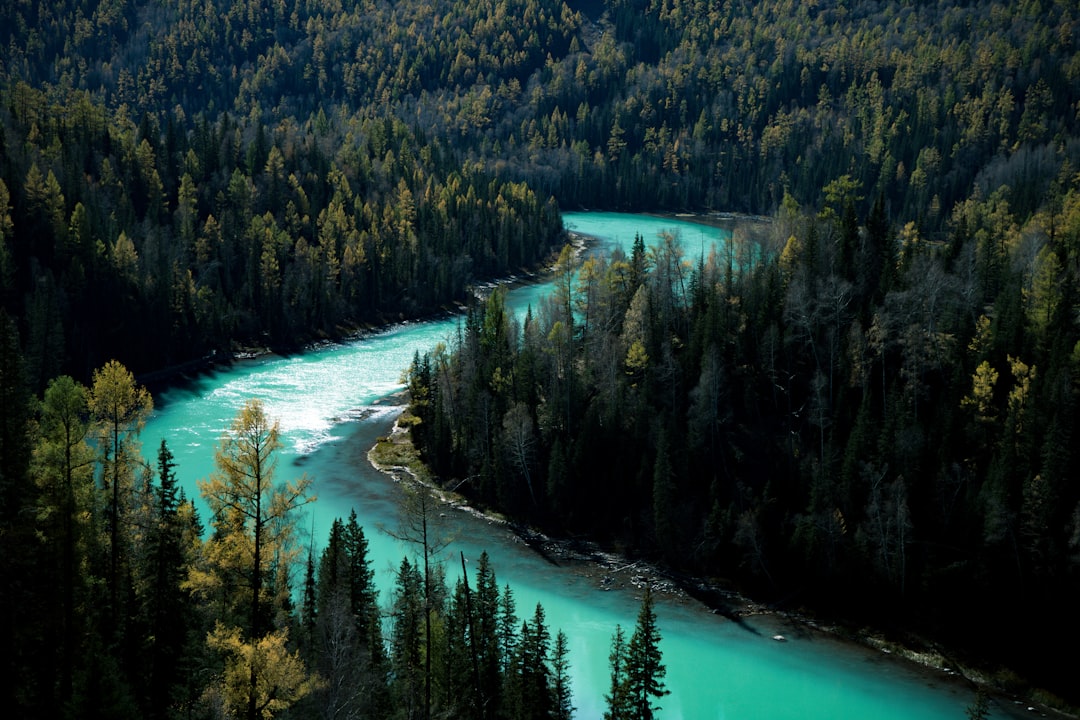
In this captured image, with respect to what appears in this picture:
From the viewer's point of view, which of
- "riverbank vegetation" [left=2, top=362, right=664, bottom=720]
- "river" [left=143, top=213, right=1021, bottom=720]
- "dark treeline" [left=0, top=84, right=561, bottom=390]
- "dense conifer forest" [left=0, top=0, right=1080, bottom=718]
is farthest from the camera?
"dark treeline" [left=0, top=84, right=561, bottom=390]

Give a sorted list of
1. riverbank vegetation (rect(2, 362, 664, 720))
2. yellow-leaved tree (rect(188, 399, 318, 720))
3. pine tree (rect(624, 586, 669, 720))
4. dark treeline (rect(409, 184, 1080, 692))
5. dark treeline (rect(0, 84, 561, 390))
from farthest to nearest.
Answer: dark treeline (rect(0, 84, 561, 390)) < dark treeline (rect(409, 184, 1080, 692)) < pine tree (rect(624, 586, 669, 720)) < riverbank vegetation (rect(2, 362, 664, 720)) < yellow-leaved tree (rect(188, 399, 318, 720))

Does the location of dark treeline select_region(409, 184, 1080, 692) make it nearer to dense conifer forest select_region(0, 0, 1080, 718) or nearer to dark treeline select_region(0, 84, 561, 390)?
dense conifer forest select_region(0, 0, 1080, 718)

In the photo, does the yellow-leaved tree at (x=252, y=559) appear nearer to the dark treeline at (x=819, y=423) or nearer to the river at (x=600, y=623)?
the river at (x=600, y=623)

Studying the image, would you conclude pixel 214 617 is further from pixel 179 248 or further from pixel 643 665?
pixel 179 248

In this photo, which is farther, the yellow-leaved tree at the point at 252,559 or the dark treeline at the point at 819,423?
the dark treeline at the point at 819,423

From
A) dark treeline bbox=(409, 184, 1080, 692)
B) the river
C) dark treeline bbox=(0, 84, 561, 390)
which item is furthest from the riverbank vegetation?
dark treeline bbox=(0, 84, 561, 390)

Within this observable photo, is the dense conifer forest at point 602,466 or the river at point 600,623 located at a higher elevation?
the dense conifer forest at point 602,466

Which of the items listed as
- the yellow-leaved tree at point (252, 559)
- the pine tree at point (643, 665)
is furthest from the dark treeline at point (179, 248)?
the pine tree at point (643, 665)
